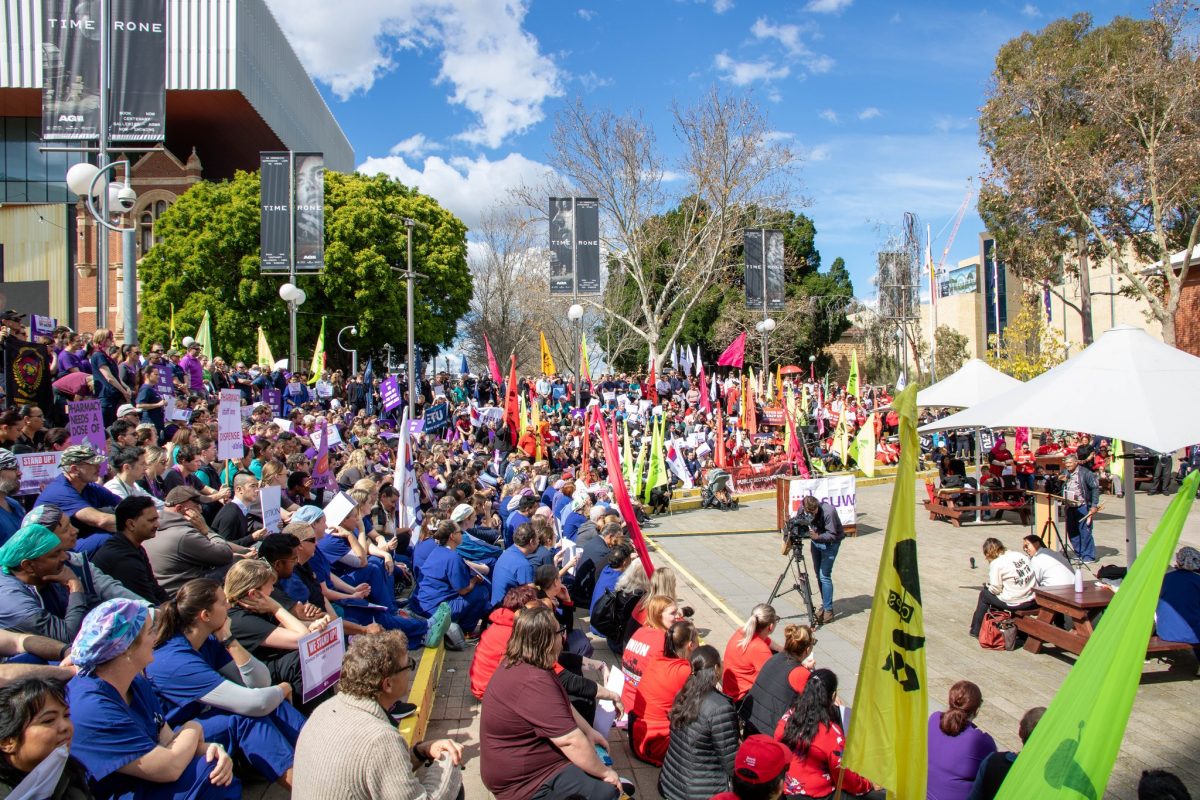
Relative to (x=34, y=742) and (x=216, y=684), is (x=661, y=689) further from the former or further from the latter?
(x=34, y=742)

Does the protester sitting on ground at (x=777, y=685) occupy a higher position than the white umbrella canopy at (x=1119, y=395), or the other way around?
the white umbrella canopy at (x=1119, y=395)

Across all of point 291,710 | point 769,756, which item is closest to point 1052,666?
point 769,756

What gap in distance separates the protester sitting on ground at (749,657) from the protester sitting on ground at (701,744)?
126 centimetres

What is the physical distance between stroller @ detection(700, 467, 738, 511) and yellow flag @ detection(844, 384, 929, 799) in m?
17.5

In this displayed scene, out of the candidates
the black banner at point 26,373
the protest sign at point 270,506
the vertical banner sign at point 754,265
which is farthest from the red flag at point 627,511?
the vertical banner sign at point 754,265

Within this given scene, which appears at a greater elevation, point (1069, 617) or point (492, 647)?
point (492, 647)

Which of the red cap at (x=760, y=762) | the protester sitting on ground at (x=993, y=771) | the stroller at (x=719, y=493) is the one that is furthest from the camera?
the stroller at (x=719, y=493)

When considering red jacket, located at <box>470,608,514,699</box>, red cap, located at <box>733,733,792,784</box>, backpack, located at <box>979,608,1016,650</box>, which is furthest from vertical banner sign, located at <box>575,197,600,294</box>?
red cap, located at <box>733,733,792,784</box>

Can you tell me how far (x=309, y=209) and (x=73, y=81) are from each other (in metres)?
12.4

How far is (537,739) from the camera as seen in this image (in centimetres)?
429

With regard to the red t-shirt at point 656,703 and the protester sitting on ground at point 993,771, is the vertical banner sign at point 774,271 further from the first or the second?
the protester sitting on ground at point 993,771

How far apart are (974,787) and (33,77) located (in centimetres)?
5347

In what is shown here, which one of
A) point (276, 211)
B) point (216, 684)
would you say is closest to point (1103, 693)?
point (216, 684)

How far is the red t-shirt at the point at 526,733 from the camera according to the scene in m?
4.25
